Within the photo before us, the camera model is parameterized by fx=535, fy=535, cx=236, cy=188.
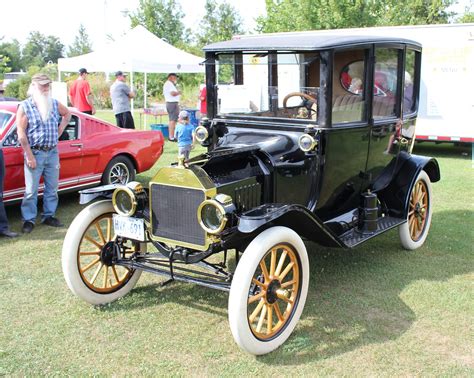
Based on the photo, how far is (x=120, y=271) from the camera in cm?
443

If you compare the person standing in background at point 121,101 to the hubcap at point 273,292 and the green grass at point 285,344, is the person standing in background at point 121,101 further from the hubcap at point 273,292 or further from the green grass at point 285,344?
the hubcap at point 273,292

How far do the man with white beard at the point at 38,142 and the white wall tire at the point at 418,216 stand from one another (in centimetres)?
367

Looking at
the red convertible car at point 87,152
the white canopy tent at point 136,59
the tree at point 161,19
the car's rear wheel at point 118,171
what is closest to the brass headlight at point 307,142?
the red convertible car at point 87,152

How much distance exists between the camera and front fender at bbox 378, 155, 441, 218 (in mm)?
4934

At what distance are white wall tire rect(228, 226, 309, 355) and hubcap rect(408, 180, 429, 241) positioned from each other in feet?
6.73

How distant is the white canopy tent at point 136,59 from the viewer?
1426 cm

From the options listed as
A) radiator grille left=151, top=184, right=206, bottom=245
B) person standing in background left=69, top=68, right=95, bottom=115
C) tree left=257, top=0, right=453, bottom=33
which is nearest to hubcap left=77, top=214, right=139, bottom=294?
radiator grille left=151, top=184, right=206, bottom=245

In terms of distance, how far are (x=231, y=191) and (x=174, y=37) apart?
39.0 m

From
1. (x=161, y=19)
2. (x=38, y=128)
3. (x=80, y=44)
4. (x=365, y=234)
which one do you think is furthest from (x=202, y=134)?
(x=80, y=44)

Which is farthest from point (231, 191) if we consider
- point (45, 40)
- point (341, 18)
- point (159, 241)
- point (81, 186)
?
point (45, 40)

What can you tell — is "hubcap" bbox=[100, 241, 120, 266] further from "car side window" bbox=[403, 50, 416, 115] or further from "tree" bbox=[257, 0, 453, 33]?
"tree" bbox=[257, 0, 453, 33]

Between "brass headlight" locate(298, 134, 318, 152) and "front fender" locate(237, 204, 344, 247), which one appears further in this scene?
"brass headlight" locate(298, 134, 318, 152)

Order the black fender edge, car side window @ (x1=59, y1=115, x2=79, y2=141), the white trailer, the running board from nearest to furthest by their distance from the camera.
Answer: the black fender edge → the running board → car side window @ (x1=59, y1=115, x2=79, y2=141) → the white trailer

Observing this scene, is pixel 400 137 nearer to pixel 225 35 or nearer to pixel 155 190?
pixel 155 190
